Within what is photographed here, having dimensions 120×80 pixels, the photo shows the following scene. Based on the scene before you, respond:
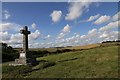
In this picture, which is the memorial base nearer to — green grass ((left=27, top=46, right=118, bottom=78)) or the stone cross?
the stone cross

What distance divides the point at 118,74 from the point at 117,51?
36.2 feet

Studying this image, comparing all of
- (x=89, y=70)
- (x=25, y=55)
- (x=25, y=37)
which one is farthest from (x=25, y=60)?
(x=89, y=70)

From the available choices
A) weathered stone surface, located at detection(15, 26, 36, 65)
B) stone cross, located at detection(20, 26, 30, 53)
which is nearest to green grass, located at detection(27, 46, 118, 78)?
weathered stone surface, located at detection(15, 26, 36, 65)

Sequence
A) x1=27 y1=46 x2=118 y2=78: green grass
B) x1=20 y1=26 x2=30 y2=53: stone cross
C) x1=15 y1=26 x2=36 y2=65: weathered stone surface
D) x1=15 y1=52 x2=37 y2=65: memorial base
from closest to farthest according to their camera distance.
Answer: x1=27 y1=46 x2=118 y2=78: green grass, x1=15 y1=52 x2=37 y2=65: memorial base, x1=15 y1=26 x2=36 y2=65: weathered stone surface, x1=20 y1=26 x2=30 y2=53: stone cross

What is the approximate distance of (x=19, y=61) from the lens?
106 feet

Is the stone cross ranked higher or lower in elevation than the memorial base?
higher

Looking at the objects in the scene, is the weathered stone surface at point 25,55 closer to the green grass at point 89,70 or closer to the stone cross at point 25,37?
the stone cross at point 25,37

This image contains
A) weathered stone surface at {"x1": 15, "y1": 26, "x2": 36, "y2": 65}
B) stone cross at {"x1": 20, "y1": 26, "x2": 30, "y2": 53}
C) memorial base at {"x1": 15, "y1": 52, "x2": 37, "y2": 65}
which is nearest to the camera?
memorial base at {"x1": 15, "y1": 52, "x2": 37, "y2": 65}

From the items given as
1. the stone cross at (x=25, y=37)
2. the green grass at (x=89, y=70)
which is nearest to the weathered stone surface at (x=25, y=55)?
Answer: the stone cross at (x=25, y=37)

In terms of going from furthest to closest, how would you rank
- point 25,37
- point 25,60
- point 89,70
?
point 25,37
point 25,60
point 89,70

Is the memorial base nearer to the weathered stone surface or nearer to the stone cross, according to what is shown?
the weathered stone surface

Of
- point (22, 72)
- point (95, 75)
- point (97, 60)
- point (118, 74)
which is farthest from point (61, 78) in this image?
point (97, 60)

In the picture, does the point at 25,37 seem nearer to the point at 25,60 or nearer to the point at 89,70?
the point at 25,60

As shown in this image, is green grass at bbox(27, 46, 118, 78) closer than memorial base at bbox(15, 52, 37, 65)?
Yes
